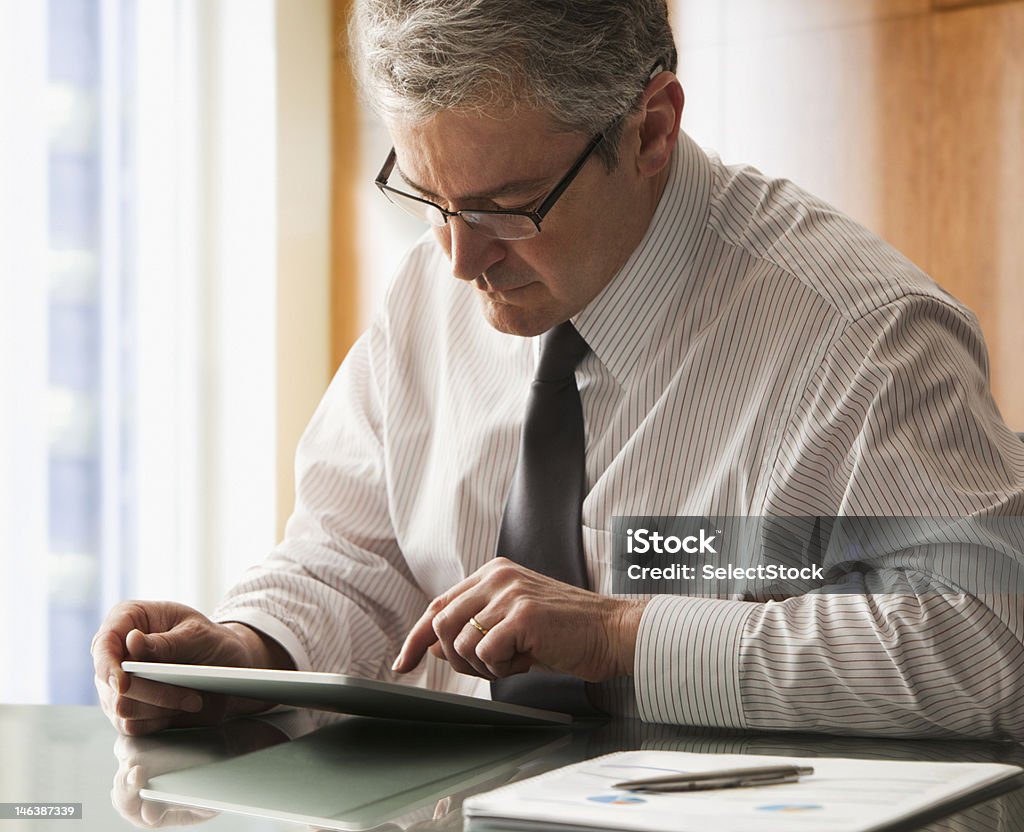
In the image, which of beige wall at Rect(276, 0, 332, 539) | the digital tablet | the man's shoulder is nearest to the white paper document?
the digital tablet

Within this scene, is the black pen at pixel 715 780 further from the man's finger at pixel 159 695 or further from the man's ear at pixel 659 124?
the man's ear at pixel 659 124

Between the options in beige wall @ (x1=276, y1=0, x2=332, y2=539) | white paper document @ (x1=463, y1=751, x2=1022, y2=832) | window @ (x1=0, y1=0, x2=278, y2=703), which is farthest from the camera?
beige wall @ (x1=276, y1=0, x2=332, y2=539)

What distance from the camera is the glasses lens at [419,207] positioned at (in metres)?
1.32

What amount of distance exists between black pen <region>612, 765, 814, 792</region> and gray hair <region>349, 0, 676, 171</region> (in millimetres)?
729

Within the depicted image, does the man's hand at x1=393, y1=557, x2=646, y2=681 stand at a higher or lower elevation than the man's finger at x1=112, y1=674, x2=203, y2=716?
higher

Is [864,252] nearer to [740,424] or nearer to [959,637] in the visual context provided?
[740,424]

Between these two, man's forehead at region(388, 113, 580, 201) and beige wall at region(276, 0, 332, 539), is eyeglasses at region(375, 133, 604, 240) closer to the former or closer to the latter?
man's forehead at region(388, 113, 580, 201)

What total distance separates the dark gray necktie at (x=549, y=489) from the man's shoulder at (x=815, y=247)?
223 millimetres

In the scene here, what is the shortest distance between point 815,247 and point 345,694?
731 mm

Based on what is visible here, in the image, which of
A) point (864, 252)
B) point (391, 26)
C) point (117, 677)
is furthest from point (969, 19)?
point (117, 677)

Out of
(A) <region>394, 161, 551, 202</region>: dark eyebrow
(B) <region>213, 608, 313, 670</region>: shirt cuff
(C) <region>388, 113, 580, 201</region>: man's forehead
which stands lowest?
(B) <region>213, 608, 313, 670</region>: shirt cuff

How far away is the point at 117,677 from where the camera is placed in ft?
3.61

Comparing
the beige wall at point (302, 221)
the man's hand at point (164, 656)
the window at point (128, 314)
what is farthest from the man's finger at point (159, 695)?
the beige wall at point (302, 221)

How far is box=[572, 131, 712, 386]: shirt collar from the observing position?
1.37 meters
